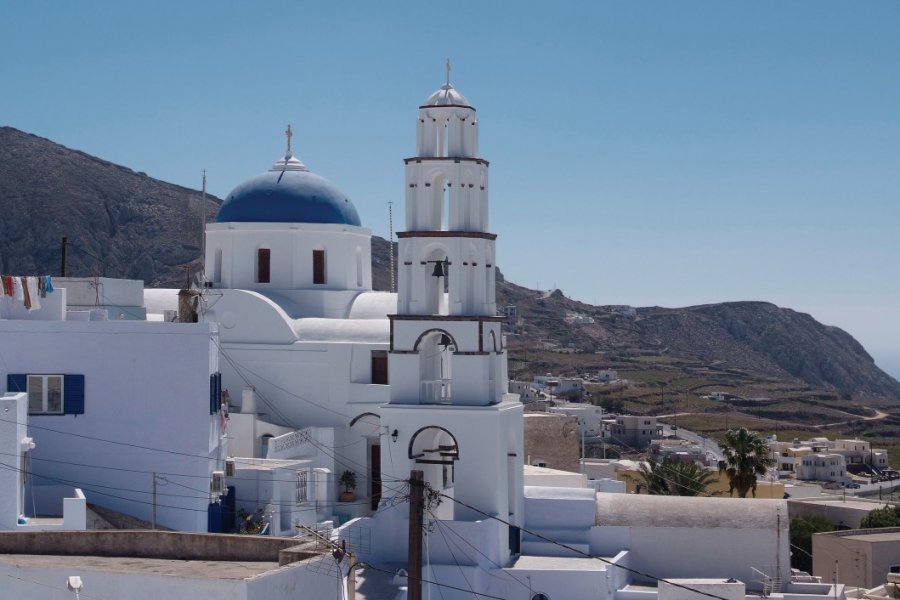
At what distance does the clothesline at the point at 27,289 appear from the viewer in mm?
25203

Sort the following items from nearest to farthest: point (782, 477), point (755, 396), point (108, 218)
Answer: point (782, 477)
point (108, 218)
point (755, 396)

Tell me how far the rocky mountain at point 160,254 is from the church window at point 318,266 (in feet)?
81.6

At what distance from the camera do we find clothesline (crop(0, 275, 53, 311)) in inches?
992

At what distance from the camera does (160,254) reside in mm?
107500

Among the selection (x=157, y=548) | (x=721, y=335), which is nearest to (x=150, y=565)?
(x=157, y=548)

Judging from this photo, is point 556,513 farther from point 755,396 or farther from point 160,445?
point 755,396

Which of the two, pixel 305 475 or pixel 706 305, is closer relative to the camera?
pixel 305 475

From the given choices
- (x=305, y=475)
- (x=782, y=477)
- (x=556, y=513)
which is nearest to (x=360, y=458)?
(x=305, y=475)

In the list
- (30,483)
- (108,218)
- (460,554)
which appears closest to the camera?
(30,483)

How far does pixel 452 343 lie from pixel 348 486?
17.5 ft

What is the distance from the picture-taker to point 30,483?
24.3 metres

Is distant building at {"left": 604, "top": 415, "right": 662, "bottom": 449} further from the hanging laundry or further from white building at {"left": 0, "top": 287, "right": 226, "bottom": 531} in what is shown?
the hanging laundry

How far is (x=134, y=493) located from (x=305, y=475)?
5.39 meters

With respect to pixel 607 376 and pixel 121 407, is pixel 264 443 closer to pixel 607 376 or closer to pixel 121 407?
pixel 121 407
